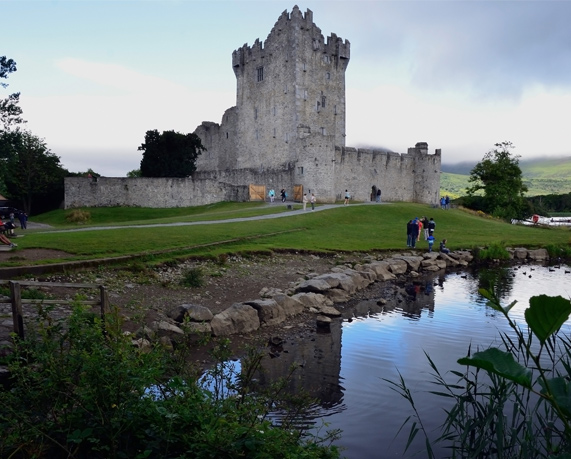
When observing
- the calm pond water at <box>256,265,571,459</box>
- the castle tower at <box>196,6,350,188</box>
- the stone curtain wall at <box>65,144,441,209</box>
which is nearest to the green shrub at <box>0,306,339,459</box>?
the calm pond water at <box>256,265,571,459</box>

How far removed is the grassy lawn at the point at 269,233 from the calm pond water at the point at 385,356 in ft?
26.4

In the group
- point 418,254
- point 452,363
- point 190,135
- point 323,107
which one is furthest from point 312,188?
point 452,363

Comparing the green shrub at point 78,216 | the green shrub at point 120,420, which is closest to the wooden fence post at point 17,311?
the green shrub at point 120,420

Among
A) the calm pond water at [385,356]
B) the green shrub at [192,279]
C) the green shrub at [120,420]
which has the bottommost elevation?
the calm pond water at [385,356]

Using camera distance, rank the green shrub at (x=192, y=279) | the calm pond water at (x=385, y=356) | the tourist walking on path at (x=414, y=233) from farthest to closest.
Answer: the tourist walking on path at (x=414, y=233) < the green shrub at (x=192, y=279) < the calm pond water at (x=385, y=356)

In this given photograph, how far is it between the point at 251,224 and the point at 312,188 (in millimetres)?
20343

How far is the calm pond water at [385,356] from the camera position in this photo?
8.26 m

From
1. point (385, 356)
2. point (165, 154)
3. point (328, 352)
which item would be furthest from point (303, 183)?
point (385, 356)

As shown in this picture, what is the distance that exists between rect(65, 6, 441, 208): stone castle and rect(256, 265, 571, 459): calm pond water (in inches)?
1230

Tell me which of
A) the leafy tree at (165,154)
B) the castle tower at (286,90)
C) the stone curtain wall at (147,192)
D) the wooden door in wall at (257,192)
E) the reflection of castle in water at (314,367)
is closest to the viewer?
the reflection of castle in water at (314,367)

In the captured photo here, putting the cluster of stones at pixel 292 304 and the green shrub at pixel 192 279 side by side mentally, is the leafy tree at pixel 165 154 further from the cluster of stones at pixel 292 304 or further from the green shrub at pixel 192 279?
the green shrub at pixel 192 279

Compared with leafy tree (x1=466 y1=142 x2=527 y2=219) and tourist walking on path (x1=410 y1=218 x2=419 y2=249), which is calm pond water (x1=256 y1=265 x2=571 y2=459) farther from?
leafy tree (x1=466 y1=142 x2=527 y2=219)

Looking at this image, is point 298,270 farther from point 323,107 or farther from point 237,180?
point 323,107

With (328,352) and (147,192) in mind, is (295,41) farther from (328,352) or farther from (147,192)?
(328,352)
